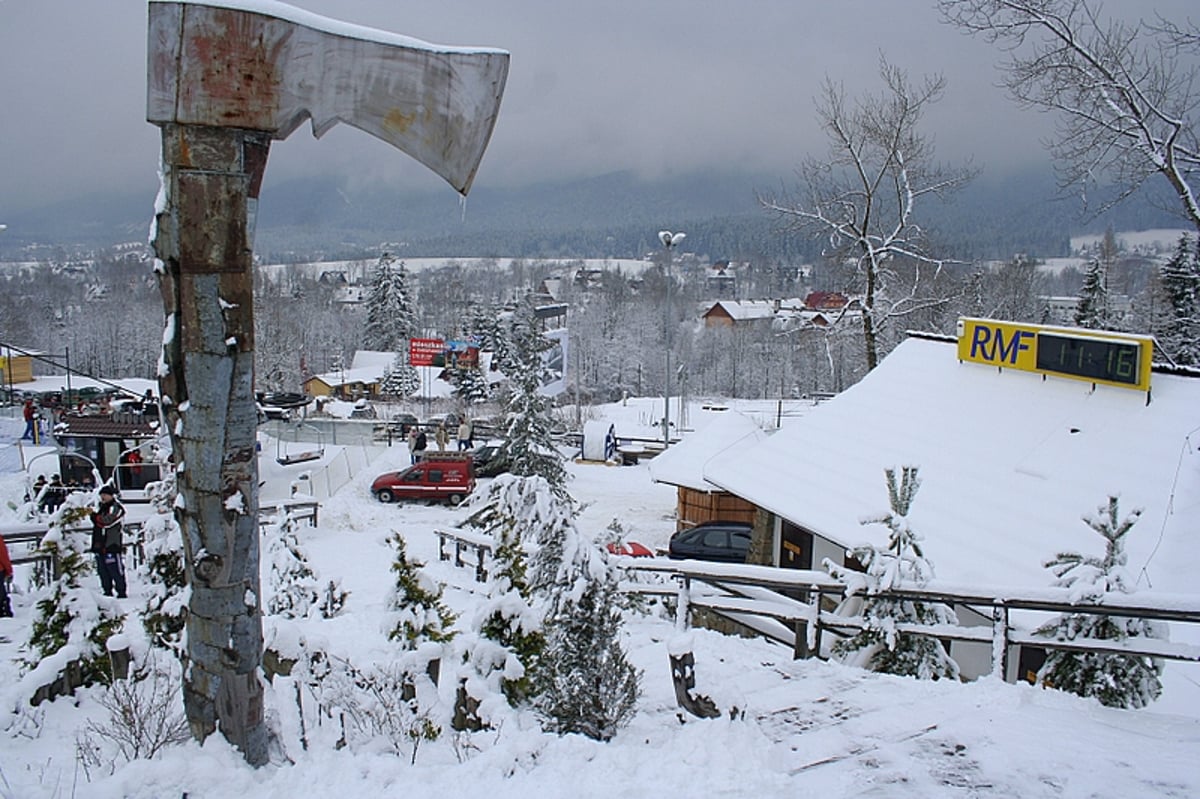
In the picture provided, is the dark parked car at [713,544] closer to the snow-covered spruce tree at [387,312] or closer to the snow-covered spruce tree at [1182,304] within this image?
the snow-covered spruce tree at [1182,304]

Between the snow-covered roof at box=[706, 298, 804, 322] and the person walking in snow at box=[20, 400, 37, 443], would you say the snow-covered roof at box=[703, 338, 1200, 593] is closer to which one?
the person walking in snow at box=[20, 400, 37, 443]

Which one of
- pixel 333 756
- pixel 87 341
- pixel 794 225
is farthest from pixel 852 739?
pixel 87 341

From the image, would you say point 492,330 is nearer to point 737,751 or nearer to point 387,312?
point 387,312

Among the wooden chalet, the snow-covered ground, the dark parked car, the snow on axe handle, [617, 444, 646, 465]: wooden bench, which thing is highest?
the snow on axe handle

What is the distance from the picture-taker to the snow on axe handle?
3.25m

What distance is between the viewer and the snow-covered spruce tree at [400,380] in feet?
208

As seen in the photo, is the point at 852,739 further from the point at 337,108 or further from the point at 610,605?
the point at 337,108

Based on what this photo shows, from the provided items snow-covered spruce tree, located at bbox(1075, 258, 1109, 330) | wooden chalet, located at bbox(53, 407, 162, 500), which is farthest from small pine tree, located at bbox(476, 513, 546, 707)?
snow-covered spruce tree, located at bbox(1075, 258, 1109, 330)

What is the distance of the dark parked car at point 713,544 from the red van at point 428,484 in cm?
873

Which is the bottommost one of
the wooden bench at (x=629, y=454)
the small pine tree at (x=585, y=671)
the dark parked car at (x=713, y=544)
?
the wooden bench at (x=629, y=454)

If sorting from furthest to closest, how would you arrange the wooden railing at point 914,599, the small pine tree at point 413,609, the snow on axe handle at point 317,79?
the wooden railing at point 914,599
the small pine tree at point 413,609
the snow on axe handle at point 317,79

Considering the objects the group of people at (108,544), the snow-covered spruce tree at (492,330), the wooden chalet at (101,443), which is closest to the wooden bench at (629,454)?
the wooden chalet at (101,443)

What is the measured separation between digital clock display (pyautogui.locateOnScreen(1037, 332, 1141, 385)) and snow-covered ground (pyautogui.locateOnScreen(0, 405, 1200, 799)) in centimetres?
684

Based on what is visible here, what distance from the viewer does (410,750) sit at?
4.39m
